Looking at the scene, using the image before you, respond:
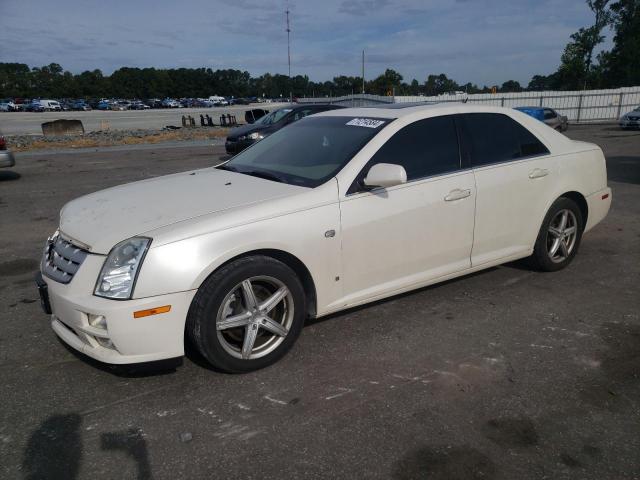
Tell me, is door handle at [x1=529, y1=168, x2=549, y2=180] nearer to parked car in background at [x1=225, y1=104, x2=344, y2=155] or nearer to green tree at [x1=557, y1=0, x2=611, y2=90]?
parked car in background at [x1=225, y1=104, x2=344, y2=155]

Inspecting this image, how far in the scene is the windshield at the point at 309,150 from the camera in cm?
372

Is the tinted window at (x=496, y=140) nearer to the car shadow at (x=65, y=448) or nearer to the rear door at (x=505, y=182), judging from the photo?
the rear door at (x=505, y=182)

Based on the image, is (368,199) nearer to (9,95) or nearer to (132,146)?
(132,146)

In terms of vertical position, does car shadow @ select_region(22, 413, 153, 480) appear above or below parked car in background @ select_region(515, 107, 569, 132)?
below

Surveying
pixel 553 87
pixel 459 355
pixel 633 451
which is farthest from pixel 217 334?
pixel 553 87

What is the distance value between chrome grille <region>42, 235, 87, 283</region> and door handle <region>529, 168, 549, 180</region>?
361 centimetres

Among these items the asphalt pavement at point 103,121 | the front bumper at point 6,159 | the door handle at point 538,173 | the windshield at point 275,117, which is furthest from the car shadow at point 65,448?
the asphalt pavement at point 103,121

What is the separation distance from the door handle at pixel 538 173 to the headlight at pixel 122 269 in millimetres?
3282

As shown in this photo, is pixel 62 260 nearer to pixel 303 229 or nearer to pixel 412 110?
pixel 303 229

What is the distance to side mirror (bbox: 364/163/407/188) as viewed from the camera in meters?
3.40

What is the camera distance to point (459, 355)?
11.4ft

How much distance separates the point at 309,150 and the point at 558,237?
8.40 ft

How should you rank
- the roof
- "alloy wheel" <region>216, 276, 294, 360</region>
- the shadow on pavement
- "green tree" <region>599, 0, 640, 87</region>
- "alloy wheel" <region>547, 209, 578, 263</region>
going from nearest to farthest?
1. the shadow on pavement
2. "alloy wheel" <region>216, 276, 294, 360</region>
3. the roof
4. "alloy wheel" <region>547, 209, 578, 263</region>
5. "green tree" <region>599, 0, 640, 87</region>

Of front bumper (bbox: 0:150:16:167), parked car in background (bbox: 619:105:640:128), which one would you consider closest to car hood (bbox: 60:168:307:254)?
front bumper (bbox: 0:150:16:167)
